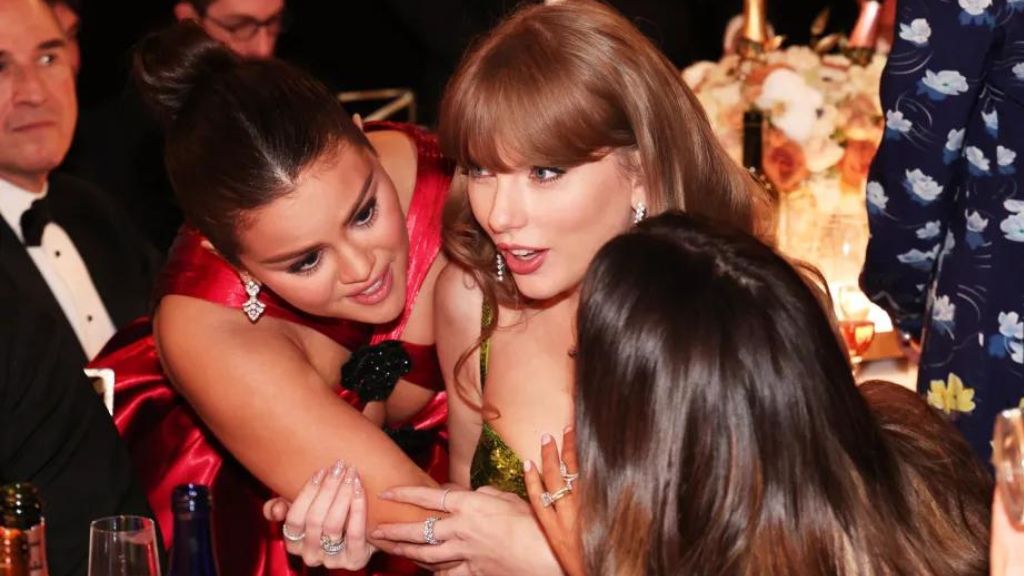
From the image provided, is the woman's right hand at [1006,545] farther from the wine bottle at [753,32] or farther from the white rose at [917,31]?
the wine bottle at [753,32]

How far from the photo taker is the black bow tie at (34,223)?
3.32 metres

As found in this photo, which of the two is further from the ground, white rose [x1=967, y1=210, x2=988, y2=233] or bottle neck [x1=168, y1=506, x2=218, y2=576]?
bottle neck [x1=168, y1=506, x2=218, y2=576]

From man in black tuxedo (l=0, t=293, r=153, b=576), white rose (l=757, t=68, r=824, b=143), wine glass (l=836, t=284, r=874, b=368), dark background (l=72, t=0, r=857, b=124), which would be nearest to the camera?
man in black tuxedo (l=0, t=293, r=153, b=576)

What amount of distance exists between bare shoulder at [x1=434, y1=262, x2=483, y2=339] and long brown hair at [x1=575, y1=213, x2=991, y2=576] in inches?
32.2

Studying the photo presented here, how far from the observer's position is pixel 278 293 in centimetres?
219

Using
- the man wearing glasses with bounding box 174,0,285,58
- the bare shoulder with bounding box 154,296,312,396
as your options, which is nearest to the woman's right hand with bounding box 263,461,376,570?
the bare shoulder with bounding box 154,296,312,396

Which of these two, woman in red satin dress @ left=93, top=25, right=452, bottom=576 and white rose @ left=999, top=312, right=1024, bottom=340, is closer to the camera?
woman in red satin dress @ left=93, top=25, right=452, bottom=576

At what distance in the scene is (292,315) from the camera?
233 centimetres

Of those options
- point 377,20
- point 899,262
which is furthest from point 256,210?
point 377,20

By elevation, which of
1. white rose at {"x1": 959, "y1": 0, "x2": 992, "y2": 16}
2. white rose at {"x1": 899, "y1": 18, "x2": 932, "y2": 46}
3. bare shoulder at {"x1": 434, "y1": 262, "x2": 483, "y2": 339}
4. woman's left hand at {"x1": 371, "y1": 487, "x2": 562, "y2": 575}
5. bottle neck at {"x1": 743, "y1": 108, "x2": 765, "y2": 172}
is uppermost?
white rose at {"x1": 959, "y1": 0, "x2": 992, "y2": 16}

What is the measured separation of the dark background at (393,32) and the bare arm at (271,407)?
973 mm

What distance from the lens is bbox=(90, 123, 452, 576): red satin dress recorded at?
Answer: 235 cm

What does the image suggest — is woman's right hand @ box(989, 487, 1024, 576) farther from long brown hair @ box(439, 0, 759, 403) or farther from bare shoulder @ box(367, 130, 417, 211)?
bare shoulder @ box(367, 130, 417, 211)

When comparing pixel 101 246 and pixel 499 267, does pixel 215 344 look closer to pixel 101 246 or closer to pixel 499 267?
pixel 499 267
